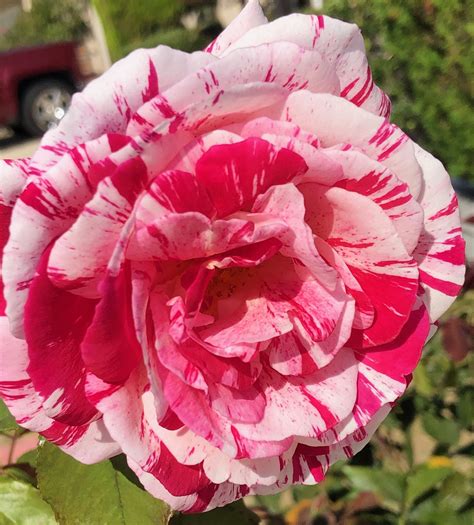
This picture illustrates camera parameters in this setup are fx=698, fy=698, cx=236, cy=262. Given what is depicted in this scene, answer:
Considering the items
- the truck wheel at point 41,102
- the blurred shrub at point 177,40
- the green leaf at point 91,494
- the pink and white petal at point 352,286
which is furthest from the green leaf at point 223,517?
the blurred shrub at point 177,40

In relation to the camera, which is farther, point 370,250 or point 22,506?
point 22,506

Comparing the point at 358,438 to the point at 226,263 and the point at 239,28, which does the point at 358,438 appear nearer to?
the point at 226,263

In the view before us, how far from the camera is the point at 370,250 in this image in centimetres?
62

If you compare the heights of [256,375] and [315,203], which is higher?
[315,203]

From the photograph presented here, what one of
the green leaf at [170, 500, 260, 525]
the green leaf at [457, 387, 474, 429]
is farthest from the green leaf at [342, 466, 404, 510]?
the green leaf at [170, 500, 260, 525]

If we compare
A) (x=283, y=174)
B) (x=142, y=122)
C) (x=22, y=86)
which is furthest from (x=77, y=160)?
(x=22, y=86)

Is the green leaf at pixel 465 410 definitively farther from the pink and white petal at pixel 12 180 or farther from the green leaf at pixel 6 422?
the pink and white petal at pixel 12 180

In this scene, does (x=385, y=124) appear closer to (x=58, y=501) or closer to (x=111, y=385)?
(x=111, y=385)

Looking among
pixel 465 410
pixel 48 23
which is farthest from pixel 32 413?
pixel 48 23

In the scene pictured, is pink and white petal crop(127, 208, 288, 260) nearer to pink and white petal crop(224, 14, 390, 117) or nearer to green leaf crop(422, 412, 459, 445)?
pink and white petal crop(224, 14, 390, 117)

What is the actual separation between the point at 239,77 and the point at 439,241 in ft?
0.82

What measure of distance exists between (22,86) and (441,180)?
901 centimetres

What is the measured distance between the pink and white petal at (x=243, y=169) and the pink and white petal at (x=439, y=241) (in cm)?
14

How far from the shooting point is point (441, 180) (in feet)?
2.09
